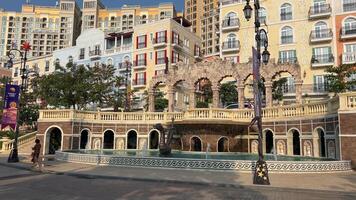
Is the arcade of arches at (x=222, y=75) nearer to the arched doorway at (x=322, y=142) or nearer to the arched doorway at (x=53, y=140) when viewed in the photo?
the arched doorway at (x=322, y=142)

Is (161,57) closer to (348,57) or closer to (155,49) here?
(155,49)

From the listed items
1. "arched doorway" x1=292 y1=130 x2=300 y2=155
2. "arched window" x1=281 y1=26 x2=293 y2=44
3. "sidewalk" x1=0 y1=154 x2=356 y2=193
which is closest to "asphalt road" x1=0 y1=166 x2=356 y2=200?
"sidewalk" x1=0 y1=154 x2=356 y2=193

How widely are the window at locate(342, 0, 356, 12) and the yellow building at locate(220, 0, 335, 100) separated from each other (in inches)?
84.4

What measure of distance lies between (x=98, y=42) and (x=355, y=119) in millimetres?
60925

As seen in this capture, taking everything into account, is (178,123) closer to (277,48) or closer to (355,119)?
(355,119)

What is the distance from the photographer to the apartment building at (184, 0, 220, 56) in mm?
122675

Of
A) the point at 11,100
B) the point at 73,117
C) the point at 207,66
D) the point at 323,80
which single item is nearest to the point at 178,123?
the point at 207,66

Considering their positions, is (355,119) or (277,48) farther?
(277,48)

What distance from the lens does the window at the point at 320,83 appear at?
48.2 meters

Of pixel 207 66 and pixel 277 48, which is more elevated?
pixel 277 48

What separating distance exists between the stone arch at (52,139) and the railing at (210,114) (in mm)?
1337

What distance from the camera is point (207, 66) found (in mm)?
38125

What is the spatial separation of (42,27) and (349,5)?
132811mm

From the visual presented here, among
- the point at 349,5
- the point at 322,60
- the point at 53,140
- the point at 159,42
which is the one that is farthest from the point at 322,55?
A: the point at 53,140
